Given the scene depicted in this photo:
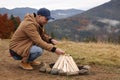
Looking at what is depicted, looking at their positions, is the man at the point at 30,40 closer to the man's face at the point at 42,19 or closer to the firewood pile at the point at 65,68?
the man's face at the point at 42,19

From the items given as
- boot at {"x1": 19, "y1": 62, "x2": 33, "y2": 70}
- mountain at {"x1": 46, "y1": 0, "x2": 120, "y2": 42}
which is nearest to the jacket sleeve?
boot at {"x1": 19, "y1": 62, "x2": 33, "y2": 70}

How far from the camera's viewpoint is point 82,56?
10461mm

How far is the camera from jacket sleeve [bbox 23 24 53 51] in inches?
315

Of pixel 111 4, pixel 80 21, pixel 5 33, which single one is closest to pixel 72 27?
pixel 80 21

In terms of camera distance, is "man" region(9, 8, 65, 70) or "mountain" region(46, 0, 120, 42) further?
"mountain" region(46, 0, 120, 42)

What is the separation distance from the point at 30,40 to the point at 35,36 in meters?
0.30

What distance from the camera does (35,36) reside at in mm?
8031

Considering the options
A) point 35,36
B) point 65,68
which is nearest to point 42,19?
point 35,36

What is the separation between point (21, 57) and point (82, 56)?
7.89ft

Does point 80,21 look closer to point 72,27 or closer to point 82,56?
point 72,27

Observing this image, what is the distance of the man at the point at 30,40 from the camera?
805cm

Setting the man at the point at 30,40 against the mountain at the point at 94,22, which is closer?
the man at the point at 30,40

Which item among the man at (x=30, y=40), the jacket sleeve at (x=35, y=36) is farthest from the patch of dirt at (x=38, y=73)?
the jacket sleeve at (x=35, y=36)

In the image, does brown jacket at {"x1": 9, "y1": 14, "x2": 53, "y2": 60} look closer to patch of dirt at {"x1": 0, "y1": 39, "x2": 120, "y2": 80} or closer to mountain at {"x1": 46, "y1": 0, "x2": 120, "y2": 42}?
patch of dirt at {"x1": 0, "y1": 39, "x2": 120, "y2": 80}
